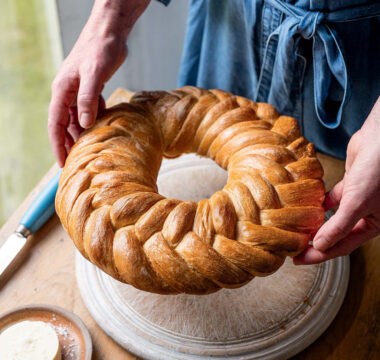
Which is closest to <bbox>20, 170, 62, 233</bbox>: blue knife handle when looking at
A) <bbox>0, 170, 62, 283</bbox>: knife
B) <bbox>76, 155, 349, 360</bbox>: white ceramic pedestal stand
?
<bbox>0, 170, 62, 283</bbox>: knife

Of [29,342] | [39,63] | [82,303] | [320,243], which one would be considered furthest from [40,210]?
[39,63]

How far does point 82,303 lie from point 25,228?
0.26 meters

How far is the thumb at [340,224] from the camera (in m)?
0.83

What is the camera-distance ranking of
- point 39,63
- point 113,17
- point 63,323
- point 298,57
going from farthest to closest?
point 39,63 → point 298,57 → point 113,17 → point 63,323

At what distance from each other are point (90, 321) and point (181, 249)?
0.35 metres

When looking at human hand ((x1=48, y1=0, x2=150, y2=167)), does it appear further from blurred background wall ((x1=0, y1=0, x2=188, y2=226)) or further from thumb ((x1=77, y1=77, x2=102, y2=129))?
blurred background wall ((x1=0, y1=0, x2=188, y2=226))

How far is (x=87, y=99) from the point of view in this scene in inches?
40.3

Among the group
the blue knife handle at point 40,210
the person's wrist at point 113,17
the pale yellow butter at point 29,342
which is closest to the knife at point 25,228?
the blue knife handle at point 40,210

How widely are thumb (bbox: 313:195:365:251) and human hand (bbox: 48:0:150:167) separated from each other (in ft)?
1.92

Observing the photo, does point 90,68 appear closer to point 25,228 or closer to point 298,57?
point 25,228

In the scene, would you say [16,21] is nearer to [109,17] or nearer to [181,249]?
[109,17]

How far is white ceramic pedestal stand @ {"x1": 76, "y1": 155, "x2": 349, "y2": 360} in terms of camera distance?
94 cm

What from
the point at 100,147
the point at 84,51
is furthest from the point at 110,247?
the point at 84,51

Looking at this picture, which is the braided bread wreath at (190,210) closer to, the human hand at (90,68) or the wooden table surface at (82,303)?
the human hand at (90,68)
